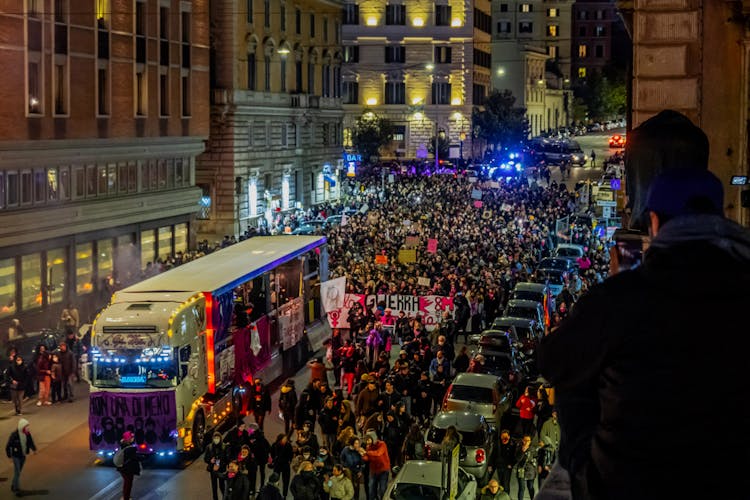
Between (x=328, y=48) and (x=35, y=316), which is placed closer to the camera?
(x=35, y=316)

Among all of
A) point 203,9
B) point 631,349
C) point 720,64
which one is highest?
point 203,9

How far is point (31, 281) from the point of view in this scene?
1352 inches

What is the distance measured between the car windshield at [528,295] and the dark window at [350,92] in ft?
219

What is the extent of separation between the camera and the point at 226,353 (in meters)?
22.3

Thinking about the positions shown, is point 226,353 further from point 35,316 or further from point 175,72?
point 175,72

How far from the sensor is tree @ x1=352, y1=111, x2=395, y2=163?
89.1 metres

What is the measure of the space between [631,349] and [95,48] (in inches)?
1456

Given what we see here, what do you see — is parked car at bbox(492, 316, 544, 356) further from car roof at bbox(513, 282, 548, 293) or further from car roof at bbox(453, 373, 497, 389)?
car roof at bbox(453, 373, 497, 389)

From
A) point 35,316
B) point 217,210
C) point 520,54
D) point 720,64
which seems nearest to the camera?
point 720,64

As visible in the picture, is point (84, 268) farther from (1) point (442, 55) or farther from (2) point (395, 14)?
(1) point (442, 55)

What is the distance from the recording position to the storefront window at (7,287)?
1284 inches

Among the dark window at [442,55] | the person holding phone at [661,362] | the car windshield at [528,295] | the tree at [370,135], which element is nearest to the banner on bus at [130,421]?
the car windshield at [528,295]

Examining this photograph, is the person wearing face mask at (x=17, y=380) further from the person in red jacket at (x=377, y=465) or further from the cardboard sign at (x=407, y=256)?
the cardboard sign at (x=407, y=256)

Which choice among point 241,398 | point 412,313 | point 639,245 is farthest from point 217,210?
point 639,245
